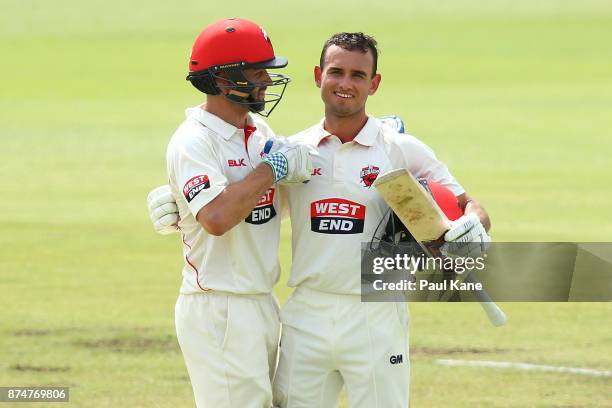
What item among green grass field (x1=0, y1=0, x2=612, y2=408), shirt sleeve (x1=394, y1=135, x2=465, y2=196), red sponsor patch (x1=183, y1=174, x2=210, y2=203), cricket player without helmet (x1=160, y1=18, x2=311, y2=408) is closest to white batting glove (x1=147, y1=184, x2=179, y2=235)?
cricket player without helmet (x1=160, y1=18, x2=311, y2=408)

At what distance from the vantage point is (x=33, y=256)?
14273 millimetres

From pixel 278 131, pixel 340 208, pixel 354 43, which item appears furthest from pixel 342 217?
pixel 278 131

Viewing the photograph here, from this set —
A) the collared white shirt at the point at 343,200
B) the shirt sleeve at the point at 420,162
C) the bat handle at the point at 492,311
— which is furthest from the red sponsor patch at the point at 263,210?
the bat handle at the point at 492,311

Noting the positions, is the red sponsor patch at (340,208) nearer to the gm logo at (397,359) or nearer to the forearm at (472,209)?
the forearm at (472,209)

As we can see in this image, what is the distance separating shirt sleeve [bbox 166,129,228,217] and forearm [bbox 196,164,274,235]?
0.16ft

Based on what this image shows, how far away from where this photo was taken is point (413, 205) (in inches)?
219

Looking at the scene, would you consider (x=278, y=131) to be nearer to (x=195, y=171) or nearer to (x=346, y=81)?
(x=346, y=81)

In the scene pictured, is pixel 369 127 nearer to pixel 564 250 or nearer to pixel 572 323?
pixel 572 323

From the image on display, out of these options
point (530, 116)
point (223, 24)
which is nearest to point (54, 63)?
point (530, 116)

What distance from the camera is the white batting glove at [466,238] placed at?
18.4ft

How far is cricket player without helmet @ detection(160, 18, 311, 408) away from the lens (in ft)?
19.0

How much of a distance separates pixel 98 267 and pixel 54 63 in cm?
2311

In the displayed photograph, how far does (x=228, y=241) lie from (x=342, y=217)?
507 mm

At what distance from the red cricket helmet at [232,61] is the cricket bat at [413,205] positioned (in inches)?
27.2
